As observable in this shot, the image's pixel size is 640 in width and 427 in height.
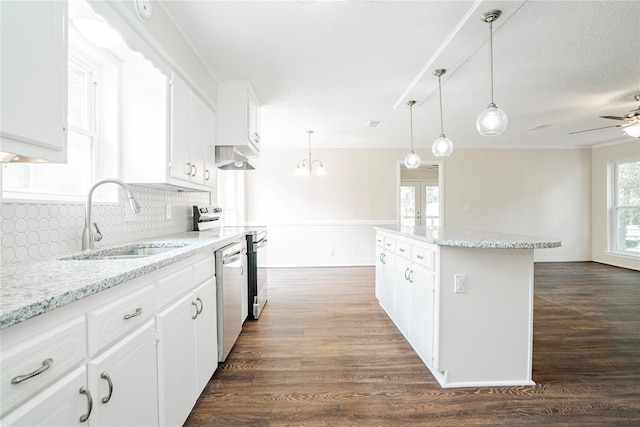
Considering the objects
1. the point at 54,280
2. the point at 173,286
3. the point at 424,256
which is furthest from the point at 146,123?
the point at 424,256

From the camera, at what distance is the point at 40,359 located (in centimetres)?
66

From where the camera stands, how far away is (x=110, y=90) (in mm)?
1922

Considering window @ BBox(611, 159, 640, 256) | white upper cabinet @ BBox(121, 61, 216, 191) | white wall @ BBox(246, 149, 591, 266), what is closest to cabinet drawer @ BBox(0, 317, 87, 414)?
white upper cabinet @ BBox(121, 61, 216, 191)

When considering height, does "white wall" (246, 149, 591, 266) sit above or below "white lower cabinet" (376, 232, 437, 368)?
above

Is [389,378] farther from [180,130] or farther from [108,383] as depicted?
[180,130]

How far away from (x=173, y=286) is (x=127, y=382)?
43 centimetres

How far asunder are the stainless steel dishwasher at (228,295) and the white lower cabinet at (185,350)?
11cm

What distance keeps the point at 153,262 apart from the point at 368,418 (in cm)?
138

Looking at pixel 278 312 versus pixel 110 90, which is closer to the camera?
pixel 110 90

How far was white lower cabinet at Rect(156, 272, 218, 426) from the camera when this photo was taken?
124cm

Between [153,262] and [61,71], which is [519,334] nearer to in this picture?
[153,262]

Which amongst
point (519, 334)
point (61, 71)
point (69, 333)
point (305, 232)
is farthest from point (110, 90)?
point (305, 232)

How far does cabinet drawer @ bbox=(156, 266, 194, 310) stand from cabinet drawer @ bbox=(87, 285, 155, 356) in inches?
2.4

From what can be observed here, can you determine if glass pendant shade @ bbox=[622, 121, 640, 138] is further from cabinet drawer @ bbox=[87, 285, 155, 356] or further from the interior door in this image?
the interior door
